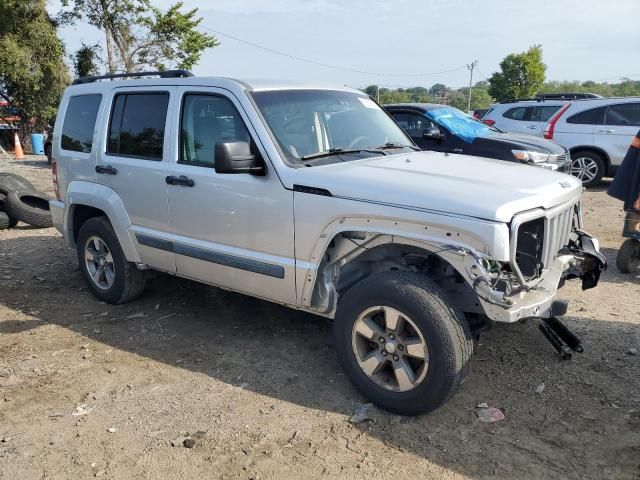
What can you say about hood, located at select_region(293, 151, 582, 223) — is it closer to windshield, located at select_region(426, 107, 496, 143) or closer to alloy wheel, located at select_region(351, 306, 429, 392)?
alloy wheel, located at select_region(351, 306, 429, 392)

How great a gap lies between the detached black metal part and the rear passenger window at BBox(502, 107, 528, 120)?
10461mm

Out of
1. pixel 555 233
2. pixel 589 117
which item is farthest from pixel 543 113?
pixel 555 233

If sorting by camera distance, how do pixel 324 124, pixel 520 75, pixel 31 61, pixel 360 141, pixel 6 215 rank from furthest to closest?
pixel 520 75 → pixel 31 61 → pixel 6 215 → pixel 360 141 → pixel 324 124

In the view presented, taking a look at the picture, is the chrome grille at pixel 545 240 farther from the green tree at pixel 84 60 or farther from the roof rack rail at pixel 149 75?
the green tree at pixel 84 60

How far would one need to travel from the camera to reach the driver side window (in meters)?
8.91

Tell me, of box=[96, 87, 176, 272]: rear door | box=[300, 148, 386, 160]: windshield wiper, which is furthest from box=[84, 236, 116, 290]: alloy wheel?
box=[300, 148, 386, 160]: windshield wiper

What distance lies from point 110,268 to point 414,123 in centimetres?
558

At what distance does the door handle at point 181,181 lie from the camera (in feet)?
13.7

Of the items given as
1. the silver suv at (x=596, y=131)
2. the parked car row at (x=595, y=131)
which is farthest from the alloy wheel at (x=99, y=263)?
the silver suv at (x=596, y=131)

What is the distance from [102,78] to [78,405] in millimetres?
3178

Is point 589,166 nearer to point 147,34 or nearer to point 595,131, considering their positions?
point 595,131

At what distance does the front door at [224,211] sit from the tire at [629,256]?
4.00m

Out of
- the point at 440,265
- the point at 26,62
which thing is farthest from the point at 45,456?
the point at 26,62

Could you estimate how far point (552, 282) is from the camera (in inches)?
133
